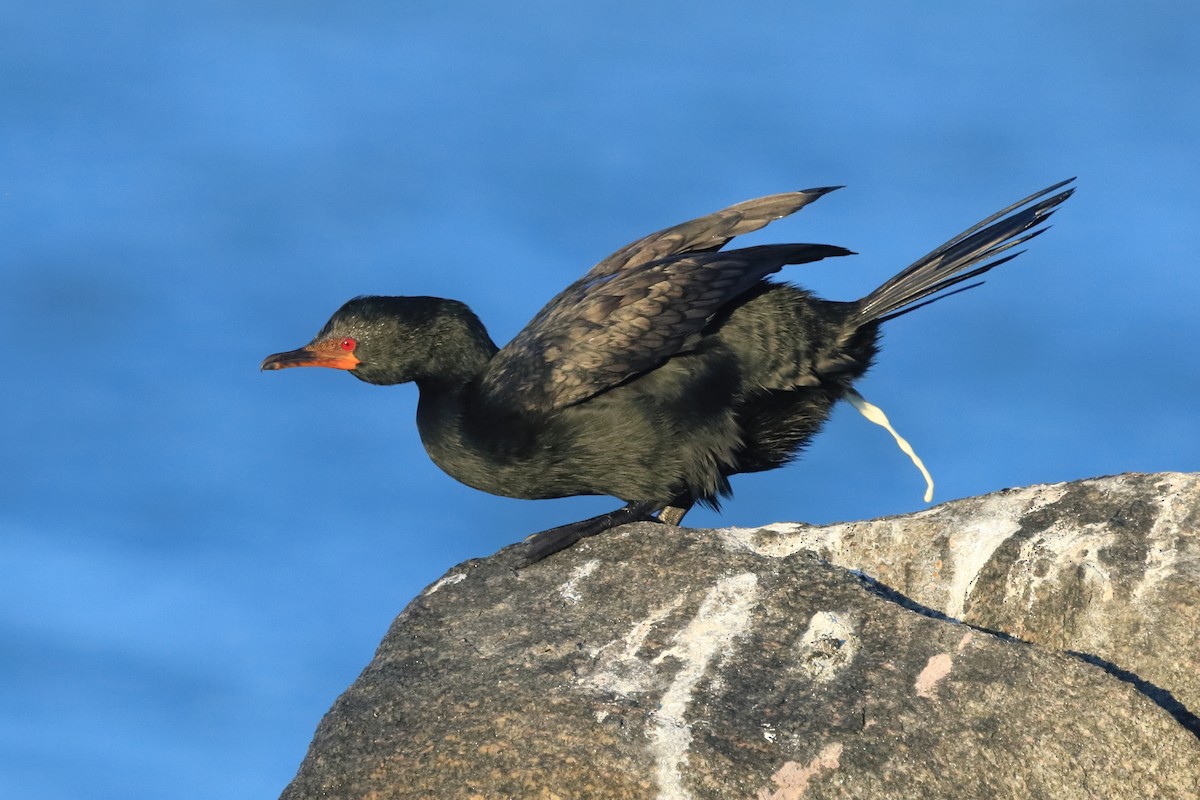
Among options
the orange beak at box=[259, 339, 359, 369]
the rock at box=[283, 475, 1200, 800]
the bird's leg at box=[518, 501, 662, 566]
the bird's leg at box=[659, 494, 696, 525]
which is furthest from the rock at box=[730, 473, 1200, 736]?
the orange beak at box=[259, 339, 359, 369]

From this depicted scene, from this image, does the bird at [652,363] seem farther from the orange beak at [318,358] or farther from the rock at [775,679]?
the rock at [775,679]

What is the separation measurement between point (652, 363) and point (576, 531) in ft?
2.67

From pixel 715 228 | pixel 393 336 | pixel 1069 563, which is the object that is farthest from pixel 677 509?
pixel 1069 563

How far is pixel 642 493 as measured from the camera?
5930 mm

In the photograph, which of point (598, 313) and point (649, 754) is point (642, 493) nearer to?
point (598, 313)

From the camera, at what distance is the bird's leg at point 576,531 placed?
546 cm

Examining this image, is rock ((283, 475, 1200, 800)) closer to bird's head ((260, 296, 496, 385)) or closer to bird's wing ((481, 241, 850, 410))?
bird's wing ((481, 241, 850, 410))

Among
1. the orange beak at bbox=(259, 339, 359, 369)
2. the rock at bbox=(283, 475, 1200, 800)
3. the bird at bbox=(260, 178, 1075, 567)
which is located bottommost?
the rock at bbox=(283, 475, 1200, 800)

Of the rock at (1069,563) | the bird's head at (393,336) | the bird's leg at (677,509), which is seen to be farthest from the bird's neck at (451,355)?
the rock at (1069,563)

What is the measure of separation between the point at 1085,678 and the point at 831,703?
32.7 inches

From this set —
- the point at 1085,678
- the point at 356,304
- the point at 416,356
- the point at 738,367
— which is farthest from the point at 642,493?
the point at 1085,678

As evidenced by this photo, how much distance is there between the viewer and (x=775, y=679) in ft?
15.2

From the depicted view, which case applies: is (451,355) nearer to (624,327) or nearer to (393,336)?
(393,336)

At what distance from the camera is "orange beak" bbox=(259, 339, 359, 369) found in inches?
247
